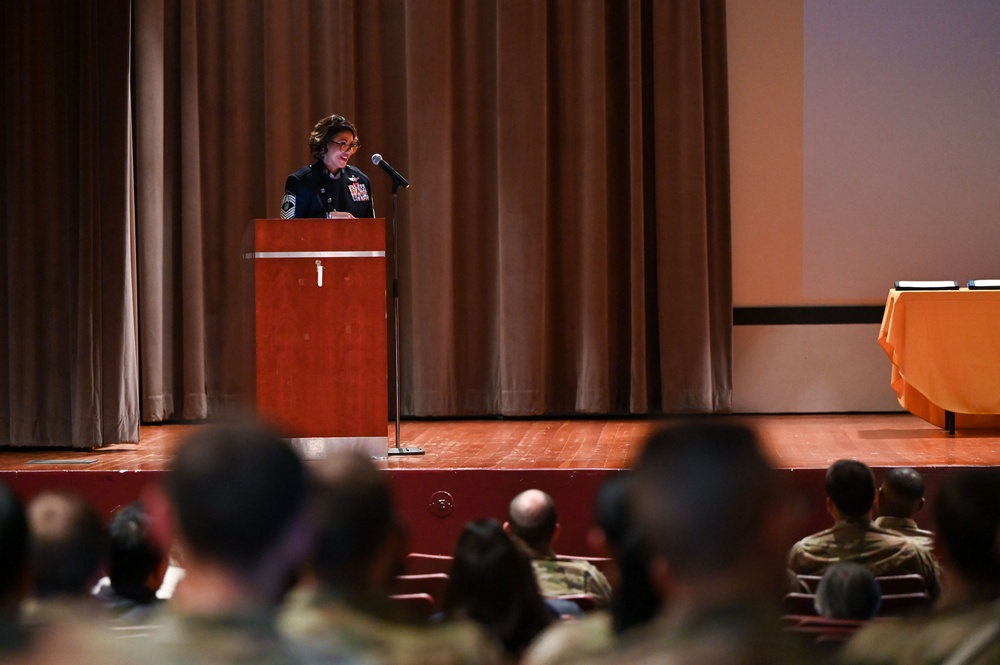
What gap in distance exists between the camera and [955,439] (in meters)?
5.75

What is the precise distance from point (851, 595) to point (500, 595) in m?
0.70

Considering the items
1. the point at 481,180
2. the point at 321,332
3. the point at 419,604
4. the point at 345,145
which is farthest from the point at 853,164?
the point at 419,604

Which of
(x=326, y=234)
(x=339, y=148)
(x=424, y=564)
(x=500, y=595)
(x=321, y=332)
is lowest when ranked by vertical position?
(x=424, y=564)

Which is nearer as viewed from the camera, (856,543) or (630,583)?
(630,583)

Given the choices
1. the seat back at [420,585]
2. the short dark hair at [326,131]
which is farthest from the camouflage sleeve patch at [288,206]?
the seat back at [420,585]

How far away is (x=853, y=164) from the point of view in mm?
7258

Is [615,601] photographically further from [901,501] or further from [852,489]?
[901,501]

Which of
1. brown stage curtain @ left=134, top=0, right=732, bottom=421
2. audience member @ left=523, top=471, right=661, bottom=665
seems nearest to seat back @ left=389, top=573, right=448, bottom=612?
audience member @ left=523, top=471, right=661, bottom=665

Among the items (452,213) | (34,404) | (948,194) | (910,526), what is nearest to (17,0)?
(34,404)

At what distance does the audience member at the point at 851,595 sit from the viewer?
2.24 meters

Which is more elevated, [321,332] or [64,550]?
[321,332]

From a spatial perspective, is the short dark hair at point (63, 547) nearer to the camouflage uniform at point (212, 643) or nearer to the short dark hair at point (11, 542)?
the short dark hair at point (11, 542)

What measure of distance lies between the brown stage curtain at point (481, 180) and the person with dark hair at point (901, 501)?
3.66 meters

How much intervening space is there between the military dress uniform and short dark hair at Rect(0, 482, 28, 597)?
374cm
